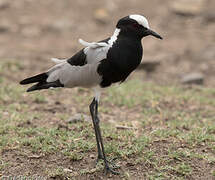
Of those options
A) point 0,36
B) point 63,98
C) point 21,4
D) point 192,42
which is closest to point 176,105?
point 63,98

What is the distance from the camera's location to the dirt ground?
353 inches

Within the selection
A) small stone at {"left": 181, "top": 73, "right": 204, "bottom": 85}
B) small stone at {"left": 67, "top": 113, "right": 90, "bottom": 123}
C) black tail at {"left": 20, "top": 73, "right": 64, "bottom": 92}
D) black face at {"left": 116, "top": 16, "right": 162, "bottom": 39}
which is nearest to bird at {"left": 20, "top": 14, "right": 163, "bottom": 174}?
black face at {"left": 116, "top": 16, "right": 162, "bottom": 39}

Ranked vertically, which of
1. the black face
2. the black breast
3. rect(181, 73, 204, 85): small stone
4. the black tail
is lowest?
rect(181, 73, 204, 85): small stone

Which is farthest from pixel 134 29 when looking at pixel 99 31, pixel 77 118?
pixel 99 31

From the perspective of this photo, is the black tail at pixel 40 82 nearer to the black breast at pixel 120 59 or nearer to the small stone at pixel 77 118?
the black breast at pixel 120 59

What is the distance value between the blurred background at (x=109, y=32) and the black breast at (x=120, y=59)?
153 inches

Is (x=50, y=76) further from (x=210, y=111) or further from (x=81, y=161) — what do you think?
(x=210, y=111)

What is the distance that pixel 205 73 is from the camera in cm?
882

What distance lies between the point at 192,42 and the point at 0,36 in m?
4.74

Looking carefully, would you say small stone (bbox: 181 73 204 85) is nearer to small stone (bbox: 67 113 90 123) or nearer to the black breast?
small stone (bbox: 67 113 90 123)

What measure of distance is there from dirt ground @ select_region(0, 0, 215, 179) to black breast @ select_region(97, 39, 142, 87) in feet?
12.7

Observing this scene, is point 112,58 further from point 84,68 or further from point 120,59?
point 84,68

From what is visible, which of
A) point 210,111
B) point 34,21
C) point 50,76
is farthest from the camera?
point 34,21

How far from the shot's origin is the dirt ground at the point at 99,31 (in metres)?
8.98
